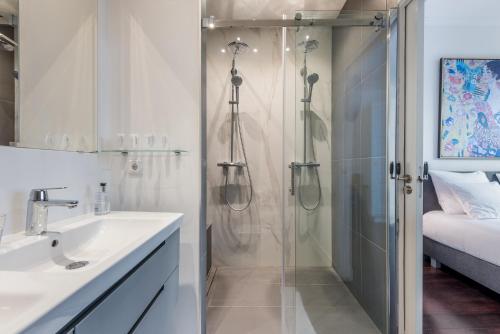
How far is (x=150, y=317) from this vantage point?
3.37ft

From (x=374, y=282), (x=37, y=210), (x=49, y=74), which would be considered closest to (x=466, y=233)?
(x=374, y=282)

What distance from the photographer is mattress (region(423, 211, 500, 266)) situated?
2.07 metres

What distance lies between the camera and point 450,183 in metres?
2.67

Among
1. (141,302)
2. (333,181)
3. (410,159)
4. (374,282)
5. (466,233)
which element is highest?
(410,159)

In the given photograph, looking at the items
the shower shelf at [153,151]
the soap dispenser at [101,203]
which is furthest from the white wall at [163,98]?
the soap dispenser at [101,203]

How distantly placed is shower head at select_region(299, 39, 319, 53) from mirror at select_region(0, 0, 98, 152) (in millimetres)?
1309

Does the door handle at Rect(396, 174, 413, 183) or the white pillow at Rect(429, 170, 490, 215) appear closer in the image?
the door handle at Rect(396, 174, 413, 183)

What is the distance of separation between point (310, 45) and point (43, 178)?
1.75 m

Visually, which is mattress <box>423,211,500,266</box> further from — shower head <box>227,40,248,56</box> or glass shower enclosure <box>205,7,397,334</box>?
shower head <box>227,40,248,56</box>

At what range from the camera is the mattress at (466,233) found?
6.80 feet

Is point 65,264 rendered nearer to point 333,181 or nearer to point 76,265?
point 76,265

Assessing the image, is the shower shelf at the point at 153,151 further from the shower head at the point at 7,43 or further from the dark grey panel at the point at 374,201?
the dark grey panel at the point at 374,201

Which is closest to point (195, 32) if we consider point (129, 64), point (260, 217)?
point (129, 64)

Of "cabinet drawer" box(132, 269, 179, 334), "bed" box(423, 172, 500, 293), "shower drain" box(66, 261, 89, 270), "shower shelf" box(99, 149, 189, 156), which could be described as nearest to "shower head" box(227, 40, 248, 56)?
"shower shelf" box(99, 149, 189, 156)
